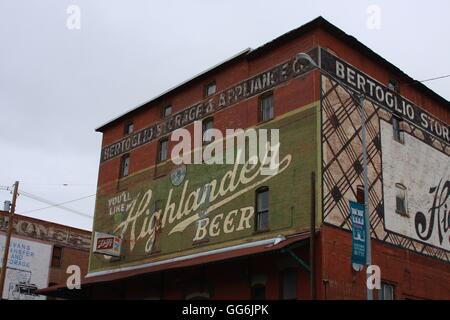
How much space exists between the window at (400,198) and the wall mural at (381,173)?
0.96ft

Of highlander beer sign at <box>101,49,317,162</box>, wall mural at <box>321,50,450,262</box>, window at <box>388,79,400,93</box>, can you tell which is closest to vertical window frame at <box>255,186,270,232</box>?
wall mural at <box>321,50,450,262</box>

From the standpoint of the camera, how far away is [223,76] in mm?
33531

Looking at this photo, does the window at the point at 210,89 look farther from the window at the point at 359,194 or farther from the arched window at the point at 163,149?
the window at the point at 359,194

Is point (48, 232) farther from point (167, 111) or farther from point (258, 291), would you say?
point (258, 291)

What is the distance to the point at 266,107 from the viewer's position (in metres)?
30.6

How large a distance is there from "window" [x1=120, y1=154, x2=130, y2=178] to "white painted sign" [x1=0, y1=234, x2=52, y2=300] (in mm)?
16114

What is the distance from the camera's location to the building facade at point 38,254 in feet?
163

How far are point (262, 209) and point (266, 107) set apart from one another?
5151 millimetres

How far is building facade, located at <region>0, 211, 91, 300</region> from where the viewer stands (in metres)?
49.7

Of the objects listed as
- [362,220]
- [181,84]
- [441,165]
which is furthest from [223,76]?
[362,220]

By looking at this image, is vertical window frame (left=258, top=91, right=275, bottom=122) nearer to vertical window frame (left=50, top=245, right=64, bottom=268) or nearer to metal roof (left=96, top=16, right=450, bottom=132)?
metal roof (left=96, top=16, right=450, bottom=132)

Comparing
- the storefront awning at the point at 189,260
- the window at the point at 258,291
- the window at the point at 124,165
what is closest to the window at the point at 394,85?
the storefront awning at the point at 189,260

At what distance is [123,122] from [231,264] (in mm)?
15283
